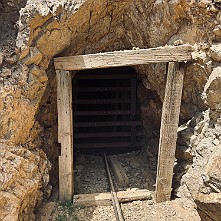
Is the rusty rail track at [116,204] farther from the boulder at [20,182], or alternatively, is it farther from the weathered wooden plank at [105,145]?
the weathered wooden plank at [105,145]

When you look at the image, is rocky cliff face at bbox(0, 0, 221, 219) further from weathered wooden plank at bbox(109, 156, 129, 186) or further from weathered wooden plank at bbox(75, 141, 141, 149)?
weathered wooden plank at bbox(75, 141, 141, 149)

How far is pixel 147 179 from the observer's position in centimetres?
495

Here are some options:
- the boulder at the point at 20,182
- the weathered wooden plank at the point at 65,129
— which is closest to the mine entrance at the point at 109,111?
the weathered wooden plank at the point at 65,129

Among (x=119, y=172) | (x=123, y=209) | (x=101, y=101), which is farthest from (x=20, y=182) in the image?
(x=101, y=101)

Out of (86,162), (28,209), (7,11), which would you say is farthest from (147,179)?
(7,11)

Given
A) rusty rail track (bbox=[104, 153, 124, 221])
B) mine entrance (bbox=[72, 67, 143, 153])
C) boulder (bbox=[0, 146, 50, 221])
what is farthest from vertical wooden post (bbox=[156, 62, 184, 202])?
mine entrance (bbox=[72, 67, 143, 153])

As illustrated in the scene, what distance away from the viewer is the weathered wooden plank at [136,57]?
146 inches

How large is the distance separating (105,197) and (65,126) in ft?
4.31

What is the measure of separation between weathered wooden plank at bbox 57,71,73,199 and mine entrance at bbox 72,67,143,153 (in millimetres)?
1693

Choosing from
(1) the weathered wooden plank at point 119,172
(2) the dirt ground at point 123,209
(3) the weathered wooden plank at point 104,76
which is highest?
(3) the weathered wooden plank at point 104,76

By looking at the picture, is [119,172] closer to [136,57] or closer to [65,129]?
[65,129]

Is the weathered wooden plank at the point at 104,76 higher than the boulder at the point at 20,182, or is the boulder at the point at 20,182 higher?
the weathered wooden plank at the point at 104,76

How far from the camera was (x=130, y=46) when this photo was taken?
14.9 ft

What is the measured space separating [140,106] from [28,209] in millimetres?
3322
